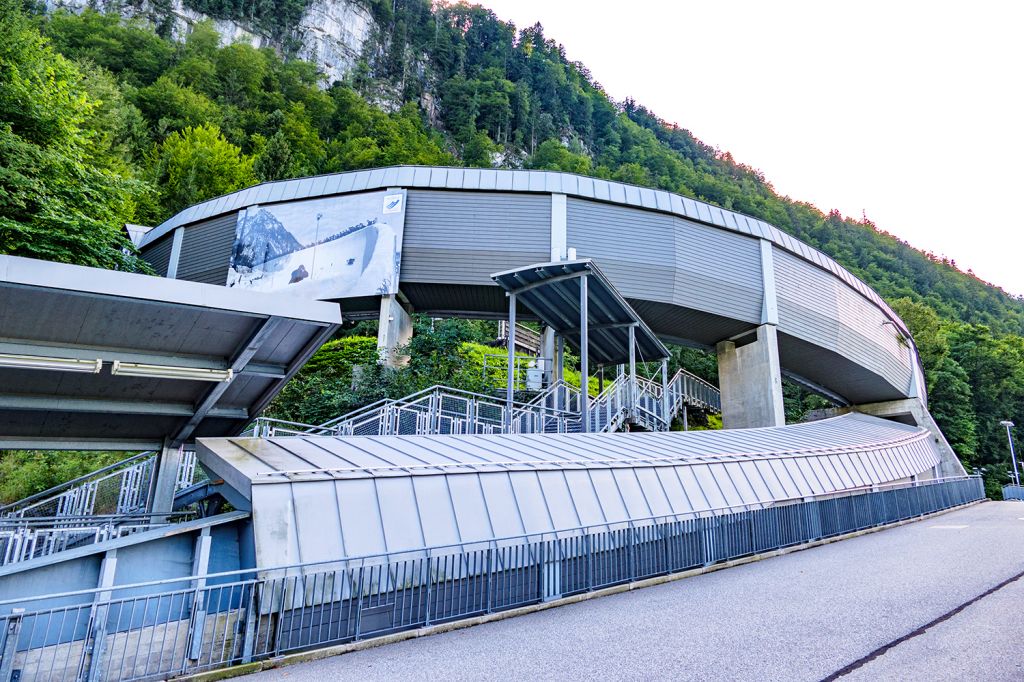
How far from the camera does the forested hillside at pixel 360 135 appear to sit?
45.0ft

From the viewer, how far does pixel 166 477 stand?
11227mm

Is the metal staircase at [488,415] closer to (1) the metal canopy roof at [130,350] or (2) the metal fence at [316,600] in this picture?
(1) the metal canopy roof at [130,350]

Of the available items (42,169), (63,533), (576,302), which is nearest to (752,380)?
(576,302)

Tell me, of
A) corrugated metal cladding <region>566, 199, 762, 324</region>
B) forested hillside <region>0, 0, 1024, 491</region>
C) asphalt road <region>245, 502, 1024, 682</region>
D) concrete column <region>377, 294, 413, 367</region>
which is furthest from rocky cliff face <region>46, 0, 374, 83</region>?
asphalt road <region>245, 502, 1024, 682</region>

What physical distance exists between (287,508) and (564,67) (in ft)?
406

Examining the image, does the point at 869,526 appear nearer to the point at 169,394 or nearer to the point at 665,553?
the point at 665,553

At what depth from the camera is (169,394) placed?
9.49 meters

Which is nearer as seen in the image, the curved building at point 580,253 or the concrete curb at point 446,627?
the concrete curb at point 446,627

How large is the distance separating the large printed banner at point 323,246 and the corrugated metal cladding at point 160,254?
14.9ft

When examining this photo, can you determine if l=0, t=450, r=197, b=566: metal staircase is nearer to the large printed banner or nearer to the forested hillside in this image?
the forested hillside

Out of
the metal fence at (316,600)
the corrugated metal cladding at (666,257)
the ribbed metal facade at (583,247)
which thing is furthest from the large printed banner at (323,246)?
the metal fence at (316,600)

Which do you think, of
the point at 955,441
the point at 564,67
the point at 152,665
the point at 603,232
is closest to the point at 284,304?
the point at 152,665

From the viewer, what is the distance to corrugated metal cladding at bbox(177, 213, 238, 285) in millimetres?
25734

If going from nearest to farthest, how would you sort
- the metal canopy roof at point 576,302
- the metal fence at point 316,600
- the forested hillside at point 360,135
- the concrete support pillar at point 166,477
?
the metal fence at point 316,600, the concrete support pillar at point 166,477, the forested hillside at point 360,135, the metal canopy roof at point 576,302
